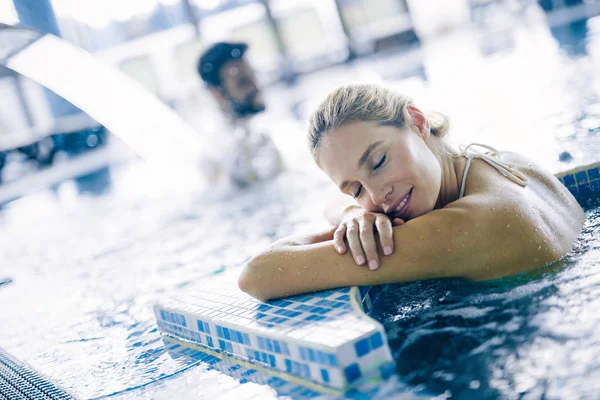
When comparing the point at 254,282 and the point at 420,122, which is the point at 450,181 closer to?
the point at 420,122

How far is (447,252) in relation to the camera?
78.7 inches

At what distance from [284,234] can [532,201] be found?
7.79 feet

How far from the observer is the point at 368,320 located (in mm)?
1835

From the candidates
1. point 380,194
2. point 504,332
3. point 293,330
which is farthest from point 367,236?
point 504,332

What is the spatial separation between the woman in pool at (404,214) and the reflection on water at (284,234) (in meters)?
0.15

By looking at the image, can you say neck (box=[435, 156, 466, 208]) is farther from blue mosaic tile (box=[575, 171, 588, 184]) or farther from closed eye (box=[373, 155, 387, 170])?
blue mosaic tile (box=[575, 171, 588, 184])

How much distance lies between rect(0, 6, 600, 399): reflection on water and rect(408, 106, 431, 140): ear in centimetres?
57

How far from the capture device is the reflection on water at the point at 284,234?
171 cm

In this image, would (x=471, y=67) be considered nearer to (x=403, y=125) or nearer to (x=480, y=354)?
Answer: (x=403, y=125)

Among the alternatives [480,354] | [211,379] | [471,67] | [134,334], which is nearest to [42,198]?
[471,67]

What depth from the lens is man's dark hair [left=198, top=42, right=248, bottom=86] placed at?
6.66m

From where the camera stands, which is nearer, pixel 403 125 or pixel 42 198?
pixel 403 125

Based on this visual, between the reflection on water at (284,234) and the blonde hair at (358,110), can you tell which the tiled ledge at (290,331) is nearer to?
the reflection on water at (284,234)

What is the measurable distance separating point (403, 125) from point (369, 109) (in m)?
0.15
